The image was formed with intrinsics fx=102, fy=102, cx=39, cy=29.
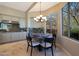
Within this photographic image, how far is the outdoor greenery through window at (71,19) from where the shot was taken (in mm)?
2686

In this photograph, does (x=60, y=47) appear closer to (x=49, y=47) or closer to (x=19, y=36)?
(x=49, y=47)

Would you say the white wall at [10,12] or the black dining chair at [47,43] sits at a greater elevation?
the white wall at [10,12]

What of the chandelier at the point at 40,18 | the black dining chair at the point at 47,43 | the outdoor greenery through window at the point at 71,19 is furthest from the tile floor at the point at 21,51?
the chandelier at the point at 40,18

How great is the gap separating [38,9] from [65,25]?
3.33ft

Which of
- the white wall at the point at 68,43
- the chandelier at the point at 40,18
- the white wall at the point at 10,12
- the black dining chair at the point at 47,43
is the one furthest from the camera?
the white wall at the point at 10,12

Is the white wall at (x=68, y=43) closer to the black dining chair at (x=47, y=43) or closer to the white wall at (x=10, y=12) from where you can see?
the black dining chair at (x=47, y=43)

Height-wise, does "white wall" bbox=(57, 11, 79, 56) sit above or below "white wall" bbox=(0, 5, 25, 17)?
below

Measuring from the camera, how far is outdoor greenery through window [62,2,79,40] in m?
2.69

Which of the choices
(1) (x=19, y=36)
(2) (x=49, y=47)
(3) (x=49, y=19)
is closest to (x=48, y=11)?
(3) (x=49, y=19)

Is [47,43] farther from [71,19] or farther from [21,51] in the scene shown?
[71,19]

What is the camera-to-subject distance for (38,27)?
11.0ft

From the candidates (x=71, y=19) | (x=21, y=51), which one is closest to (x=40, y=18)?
(x=71, y=19)

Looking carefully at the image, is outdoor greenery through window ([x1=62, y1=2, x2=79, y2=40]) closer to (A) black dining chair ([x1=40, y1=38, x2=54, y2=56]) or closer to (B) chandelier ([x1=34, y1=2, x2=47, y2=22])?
(A) black dining chair ([x1=40, y1=38, x2=54, y2=56])

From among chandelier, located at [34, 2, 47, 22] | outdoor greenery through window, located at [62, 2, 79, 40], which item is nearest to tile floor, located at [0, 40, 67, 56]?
outdoor greenery through window, located at [62, 2, 79, 40]
